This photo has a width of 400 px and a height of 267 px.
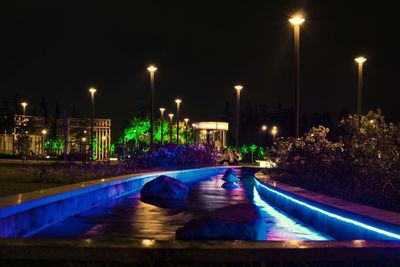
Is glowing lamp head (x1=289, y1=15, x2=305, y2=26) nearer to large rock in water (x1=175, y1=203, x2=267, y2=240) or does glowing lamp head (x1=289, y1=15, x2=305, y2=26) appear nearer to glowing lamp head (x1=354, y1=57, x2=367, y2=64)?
glowing lamp head (x1=354, y1=57, x2=367, y2=64)

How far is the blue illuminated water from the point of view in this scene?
8936 millimetres

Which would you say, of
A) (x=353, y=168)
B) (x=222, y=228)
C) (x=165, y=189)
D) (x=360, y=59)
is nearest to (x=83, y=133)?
(x=360, y=59)

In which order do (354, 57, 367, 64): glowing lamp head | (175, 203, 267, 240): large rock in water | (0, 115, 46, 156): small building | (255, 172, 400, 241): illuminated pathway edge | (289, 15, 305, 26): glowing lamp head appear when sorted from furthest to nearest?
(0, 115, 46, 156): small building → (354, 57, 367, 64): glowing lamp head → (289, 15, 305, 26): glowing lamp head → (255, 172, 400, 241): illuminated pathway edge → (175, 203, 267, 240): large rock in water

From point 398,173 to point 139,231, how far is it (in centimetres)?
582

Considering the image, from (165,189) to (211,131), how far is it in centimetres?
3517

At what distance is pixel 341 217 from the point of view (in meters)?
8.30

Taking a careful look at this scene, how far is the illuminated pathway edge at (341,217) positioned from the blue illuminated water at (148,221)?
0.72ft

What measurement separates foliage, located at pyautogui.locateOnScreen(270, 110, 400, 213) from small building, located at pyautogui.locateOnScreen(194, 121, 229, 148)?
29425 mm

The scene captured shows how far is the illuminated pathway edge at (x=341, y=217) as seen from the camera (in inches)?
271

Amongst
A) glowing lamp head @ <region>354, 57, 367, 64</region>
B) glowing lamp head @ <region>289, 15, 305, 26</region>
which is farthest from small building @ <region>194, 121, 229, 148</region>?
glowing lamp head @ <region>289, 15, 305, 26</region>

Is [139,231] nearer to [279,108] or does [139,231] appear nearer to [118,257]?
[118,257]

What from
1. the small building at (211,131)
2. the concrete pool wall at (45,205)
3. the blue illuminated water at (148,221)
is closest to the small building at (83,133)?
the small building at (211,131)

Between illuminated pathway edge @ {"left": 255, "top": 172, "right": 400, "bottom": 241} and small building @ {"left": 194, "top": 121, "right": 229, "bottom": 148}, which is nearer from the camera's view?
illuminated pathway edge @ {"left": 255, "top": 172, "right": 400, "bottom": 241}

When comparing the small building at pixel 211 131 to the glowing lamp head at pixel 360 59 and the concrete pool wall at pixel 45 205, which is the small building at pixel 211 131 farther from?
the concrete pool wall at pixel 45 205
